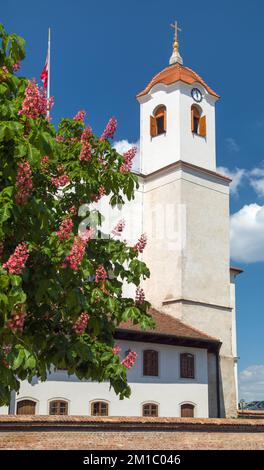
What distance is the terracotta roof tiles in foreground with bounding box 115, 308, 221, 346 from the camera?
97.2 feet

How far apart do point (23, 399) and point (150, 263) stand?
1342cm

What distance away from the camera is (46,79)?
33.6 metres

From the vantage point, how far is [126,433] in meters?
19.3

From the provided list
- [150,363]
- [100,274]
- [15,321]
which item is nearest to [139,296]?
[100,274]

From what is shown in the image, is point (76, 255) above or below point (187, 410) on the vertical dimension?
above

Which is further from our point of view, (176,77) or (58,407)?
(176,77)

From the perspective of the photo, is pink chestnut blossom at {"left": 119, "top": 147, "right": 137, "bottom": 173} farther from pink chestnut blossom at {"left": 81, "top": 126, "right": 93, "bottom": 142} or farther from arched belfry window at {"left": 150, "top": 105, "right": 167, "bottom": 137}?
arched belfry window at {"left": 150, "top": 105, "right": 167, "bottom": 137}

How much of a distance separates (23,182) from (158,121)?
3325cm

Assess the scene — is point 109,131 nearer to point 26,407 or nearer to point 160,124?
point 26,407

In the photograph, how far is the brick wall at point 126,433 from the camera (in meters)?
17.1

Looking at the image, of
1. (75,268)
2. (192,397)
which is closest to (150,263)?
(192,397)

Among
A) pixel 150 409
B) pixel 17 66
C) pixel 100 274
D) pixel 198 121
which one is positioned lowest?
pixel 150 409

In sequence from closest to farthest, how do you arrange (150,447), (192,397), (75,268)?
(75,268) < (150,447) < (192,397)
